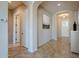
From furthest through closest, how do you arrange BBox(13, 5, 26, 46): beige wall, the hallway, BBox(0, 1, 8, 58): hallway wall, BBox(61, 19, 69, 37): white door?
BBox(61, 19, 69, 37): white door
BBox(13, 5, 26, 46): beige wall
the hallway
BBox(0, 1, 8, 58): hallway wall

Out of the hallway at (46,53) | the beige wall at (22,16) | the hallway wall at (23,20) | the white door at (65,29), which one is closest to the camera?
the hallway at (46,53)

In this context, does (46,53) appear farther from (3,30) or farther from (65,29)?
(65,29)

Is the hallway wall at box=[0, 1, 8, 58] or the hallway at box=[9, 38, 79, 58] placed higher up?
the hallway wall at box=[0, 1, 8, 58]

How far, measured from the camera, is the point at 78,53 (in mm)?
5000

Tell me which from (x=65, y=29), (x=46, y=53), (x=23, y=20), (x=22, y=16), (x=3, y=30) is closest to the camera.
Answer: (x=3, y=30)

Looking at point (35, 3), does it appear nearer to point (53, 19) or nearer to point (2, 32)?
point (2, 32)

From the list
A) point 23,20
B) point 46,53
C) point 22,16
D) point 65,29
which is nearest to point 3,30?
point 46,53

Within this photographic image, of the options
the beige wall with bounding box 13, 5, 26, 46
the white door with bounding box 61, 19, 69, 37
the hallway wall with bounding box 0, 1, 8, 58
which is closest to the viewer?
the hallway wall with bounding box 0, 1, 8, 58

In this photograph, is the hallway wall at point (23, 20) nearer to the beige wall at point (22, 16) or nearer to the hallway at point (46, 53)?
the beige wall at point (22, 16)

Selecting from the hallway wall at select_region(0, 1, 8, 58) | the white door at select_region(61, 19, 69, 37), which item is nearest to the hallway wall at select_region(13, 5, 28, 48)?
the hallway wall at select_region(0, 1, 8, 58)

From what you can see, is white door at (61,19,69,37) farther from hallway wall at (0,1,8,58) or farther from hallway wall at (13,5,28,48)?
hallway wall at (0,1,8,58)

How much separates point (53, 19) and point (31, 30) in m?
5.38

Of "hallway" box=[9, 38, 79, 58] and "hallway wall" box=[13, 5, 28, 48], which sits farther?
"hallway wall" box=[13, 5, 28, 48]

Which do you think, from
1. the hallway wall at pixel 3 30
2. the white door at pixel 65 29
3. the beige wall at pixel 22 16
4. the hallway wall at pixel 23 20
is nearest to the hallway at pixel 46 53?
the hallway wall at pixel 23 20
